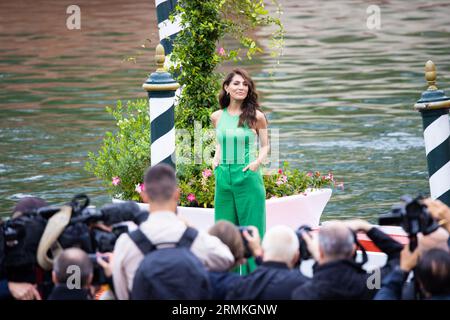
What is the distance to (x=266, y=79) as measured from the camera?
1934 cm

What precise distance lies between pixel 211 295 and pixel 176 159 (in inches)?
158

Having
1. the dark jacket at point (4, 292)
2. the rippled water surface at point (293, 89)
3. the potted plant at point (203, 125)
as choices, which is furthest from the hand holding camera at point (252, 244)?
the rippled water surface at point (293, 89)

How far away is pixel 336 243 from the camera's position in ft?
17.6

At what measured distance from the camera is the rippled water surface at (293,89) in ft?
42.5

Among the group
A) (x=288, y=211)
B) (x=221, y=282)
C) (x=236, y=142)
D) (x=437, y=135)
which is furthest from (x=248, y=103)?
(x=221, y=282)

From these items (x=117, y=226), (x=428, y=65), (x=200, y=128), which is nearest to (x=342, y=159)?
(x=200, y=128)

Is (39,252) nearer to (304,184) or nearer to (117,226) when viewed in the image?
(117,226)

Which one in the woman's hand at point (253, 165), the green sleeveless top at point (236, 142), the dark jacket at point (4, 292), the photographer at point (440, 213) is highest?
the green sleeveless top at point (236, 142)

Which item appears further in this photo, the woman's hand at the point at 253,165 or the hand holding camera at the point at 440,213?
the woman's hand at the point at 253,165

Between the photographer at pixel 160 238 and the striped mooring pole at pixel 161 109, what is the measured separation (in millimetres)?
2742

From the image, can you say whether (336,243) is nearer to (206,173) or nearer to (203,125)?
(206,173)

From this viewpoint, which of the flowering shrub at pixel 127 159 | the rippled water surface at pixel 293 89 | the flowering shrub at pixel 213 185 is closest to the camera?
the flowering shrub at pixel 213 185

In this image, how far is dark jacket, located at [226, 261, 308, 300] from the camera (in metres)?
5.49

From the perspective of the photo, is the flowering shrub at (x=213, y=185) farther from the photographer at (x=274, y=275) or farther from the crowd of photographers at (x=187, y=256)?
the photographer at (x=274, y=275)
